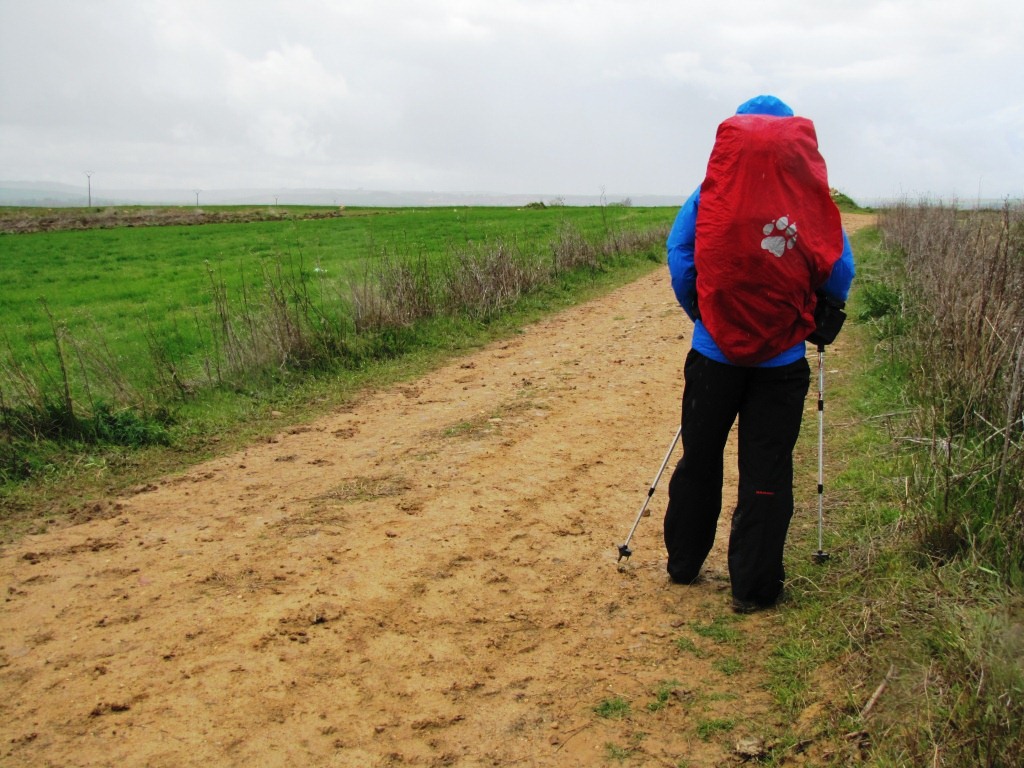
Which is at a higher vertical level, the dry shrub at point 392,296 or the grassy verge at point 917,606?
the dry shrub at point 392,296

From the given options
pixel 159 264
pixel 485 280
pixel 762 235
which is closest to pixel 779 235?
pixel 762 235

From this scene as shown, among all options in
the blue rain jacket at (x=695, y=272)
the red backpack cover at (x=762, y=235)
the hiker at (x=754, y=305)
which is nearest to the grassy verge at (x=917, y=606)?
the hiker at (x=754, y=305)

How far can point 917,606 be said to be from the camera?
3445 millimetres

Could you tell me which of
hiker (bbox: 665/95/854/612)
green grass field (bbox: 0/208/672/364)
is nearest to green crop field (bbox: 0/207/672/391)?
green grass field (bbox: 0/208/672/364)

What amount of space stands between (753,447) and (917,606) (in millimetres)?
988

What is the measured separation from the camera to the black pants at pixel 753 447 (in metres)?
4.00

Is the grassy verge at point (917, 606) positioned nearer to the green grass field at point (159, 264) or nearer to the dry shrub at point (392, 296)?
the dry shrub at point (392, 296)

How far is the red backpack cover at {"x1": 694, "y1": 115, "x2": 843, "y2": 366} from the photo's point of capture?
370 cm

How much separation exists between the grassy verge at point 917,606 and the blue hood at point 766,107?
5.32 feet

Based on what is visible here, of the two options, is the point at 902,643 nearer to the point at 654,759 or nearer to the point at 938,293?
the point at 654,759

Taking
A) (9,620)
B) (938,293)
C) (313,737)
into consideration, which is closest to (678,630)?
(313,737)

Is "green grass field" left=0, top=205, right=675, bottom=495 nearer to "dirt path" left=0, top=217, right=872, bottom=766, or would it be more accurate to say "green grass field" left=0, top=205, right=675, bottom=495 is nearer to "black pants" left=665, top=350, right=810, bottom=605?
"dirt path" left=0, top=217, right=872, bottom=766

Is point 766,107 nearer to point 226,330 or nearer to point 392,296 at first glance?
point 226,330

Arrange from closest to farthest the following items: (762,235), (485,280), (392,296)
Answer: (762,235)
(392,296)
(485,280)
